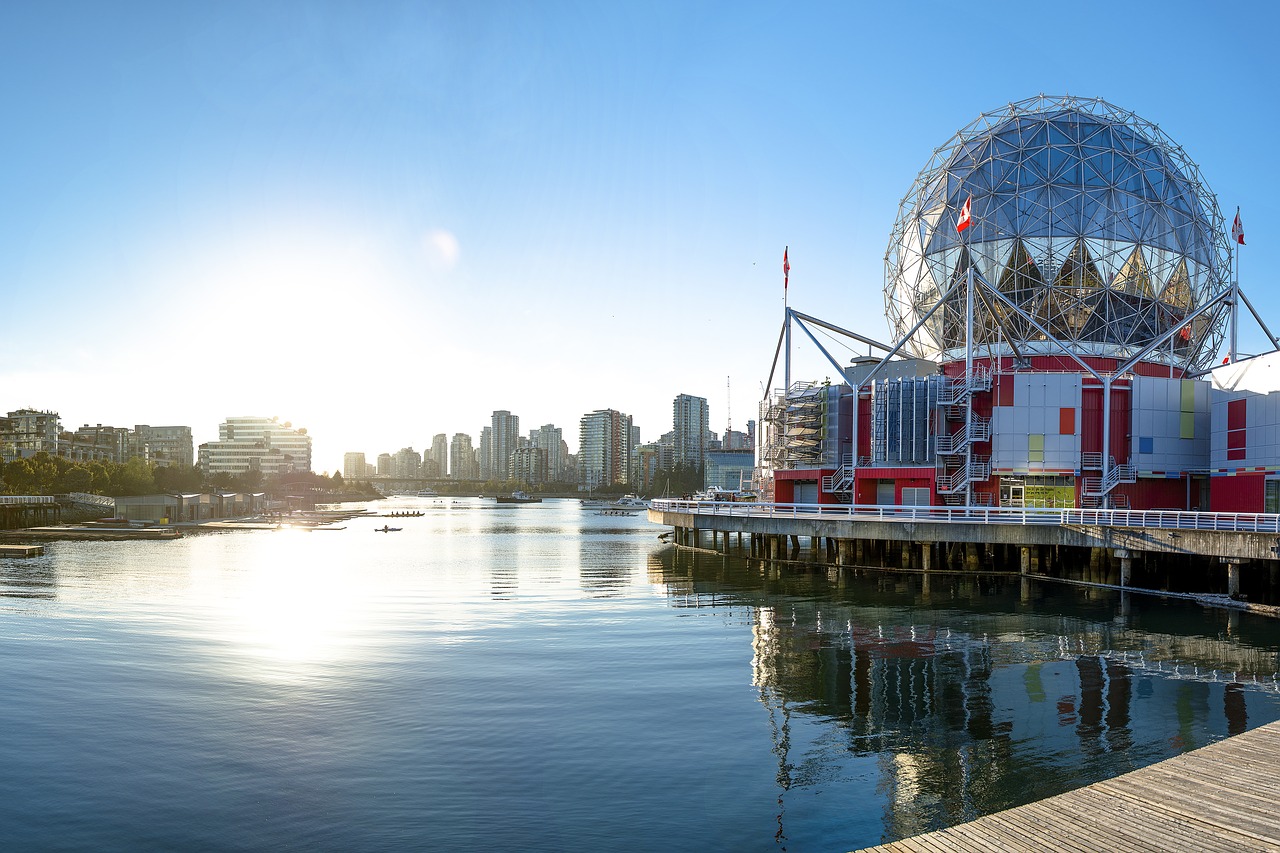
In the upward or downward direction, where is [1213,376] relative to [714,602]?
upward

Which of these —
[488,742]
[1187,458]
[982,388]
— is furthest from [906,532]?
[488,742]

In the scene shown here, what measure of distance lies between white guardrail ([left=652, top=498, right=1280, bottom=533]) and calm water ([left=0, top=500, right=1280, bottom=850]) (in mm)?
4814

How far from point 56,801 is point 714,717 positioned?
42.1 feet

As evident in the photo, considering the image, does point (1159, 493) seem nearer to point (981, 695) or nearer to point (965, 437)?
point (965, 437)

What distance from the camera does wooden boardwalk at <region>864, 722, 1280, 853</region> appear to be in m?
11.1

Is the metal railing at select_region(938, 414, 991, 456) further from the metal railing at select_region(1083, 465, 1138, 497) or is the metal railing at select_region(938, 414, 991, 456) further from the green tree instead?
the green tree

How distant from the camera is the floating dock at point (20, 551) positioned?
65188mm

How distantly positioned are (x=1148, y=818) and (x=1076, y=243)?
2379 inches

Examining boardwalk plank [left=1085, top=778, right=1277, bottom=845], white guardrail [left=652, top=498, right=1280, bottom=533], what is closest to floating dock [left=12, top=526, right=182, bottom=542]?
white guardrail [left=652, top=498, right=1280, bottom=533]

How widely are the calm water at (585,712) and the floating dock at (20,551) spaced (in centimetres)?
2601

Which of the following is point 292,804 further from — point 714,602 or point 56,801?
point 714,602

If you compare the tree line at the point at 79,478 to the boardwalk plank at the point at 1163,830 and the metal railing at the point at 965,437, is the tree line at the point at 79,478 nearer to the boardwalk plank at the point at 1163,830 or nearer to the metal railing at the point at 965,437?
the metal railing at the point at 965,437

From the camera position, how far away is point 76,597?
4259 centimetres

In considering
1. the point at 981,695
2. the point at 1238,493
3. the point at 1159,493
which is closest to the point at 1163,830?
the point at 981,695
